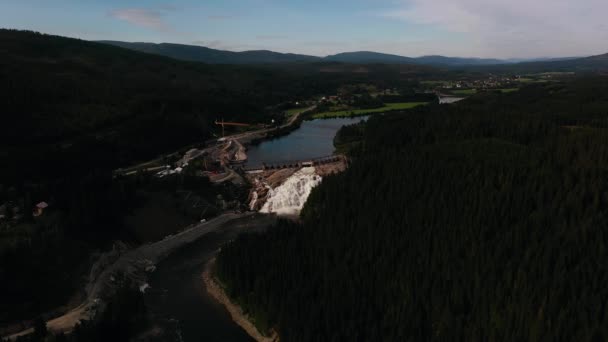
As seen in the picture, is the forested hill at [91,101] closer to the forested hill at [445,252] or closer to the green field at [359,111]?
the green field at [359,111]

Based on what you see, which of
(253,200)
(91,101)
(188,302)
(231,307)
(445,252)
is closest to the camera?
(445,252)

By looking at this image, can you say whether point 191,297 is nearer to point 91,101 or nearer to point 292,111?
point 91,101

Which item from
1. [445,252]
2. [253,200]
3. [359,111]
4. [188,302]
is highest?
[445,252]

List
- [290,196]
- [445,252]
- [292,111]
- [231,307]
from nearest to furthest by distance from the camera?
[445,252] → [231,307] → [290,196] → [292,111]

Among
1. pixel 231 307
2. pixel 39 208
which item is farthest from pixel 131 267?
pixel 39 208

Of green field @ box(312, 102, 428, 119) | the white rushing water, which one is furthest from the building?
green field @ box(312, 102, 428, 119)

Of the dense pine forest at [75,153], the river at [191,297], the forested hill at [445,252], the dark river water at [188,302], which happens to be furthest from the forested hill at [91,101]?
the forested hill at [445,252]

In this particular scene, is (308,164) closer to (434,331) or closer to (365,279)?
(365,279)
